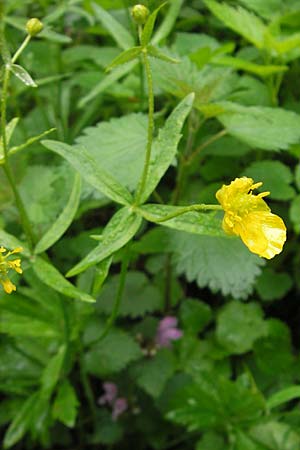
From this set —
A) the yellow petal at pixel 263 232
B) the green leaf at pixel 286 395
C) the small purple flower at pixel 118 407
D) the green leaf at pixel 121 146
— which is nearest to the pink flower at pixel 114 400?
the small purple flower at pixel 118 407

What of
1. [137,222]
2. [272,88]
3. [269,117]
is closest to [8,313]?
[137,222]

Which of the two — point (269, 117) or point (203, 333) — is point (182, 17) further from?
point (203, 333)

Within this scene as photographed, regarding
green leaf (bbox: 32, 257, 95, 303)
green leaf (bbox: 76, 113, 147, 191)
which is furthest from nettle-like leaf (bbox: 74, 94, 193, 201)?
green leaf (bbox: 32, 257, 95, 303)

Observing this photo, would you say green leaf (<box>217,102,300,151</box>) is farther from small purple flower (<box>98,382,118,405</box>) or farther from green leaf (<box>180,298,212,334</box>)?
small purple flower (<box>98,382,118,405</box>)

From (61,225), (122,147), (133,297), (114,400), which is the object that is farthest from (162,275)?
(61,225)

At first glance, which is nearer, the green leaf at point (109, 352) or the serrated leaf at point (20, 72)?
the serrated leaf at point (20, 72)

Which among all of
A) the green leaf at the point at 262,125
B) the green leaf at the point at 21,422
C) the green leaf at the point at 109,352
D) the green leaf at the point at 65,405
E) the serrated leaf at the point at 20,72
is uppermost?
the serrated leaf at the point at 20,72

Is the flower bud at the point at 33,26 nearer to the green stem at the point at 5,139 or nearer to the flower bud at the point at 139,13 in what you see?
the green stem at the point at 5,139
